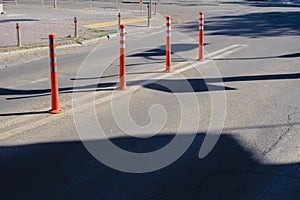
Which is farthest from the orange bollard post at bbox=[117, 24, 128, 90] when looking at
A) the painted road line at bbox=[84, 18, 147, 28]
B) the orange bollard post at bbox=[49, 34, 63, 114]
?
the painted road line at bbox=[84, 18, 147, 28]

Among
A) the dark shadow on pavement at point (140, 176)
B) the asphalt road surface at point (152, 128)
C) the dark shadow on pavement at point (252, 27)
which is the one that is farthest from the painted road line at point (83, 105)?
the dark shadow on pavement at point (252, 27)

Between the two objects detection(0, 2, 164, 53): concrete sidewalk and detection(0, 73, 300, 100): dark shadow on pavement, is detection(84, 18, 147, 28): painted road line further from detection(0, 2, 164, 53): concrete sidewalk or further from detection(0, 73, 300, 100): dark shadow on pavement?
detection(0, 73, 300, 100): dark shadow on pavement

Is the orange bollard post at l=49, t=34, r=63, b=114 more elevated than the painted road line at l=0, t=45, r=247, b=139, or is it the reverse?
the orange bollard post at l=49, t=34, r=63, b=114

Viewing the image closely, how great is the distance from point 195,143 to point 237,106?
2.14 metres

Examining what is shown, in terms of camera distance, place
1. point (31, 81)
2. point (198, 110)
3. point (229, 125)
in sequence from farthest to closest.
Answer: point (31, 81)
point (198, 110)
point (229, 125)

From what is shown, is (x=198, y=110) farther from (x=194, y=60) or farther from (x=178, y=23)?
(x=178, y=23)

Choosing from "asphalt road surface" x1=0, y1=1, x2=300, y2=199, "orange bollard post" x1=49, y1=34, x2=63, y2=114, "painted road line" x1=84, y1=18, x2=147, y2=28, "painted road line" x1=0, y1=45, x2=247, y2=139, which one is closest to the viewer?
"asphalt road surface" x1=0, y1=1, x2=300, y2=199

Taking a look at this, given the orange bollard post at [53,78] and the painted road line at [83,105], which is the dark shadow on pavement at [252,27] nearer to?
the painted road line at [83,105]

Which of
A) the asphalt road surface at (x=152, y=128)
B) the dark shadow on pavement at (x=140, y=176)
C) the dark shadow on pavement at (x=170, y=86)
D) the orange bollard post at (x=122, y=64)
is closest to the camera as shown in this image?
the dark shadow on pavement at (x=140, y=176)

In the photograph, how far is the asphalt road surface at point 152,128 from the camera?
5.11 meters

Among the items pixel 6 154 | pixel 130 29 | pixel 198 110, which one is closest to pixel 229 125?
pixel 198 110

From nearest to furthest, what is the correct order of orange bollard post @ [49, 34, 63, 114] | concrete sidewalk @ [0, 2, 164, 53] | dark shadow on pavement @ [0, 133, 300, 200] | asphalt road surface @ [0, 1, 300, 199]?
dark shadow on pavement @ [0, 133, 300, 200] → asphalt road surface @ [0, 1, 300, 199] → orange bollard post @ [49, 34, 63, 114] → concrete sidewalk @ [0, 2, 164, 53]

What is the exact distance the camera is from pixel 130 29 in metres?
20.8

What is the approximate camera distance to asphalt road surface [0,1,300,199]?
511 cm
